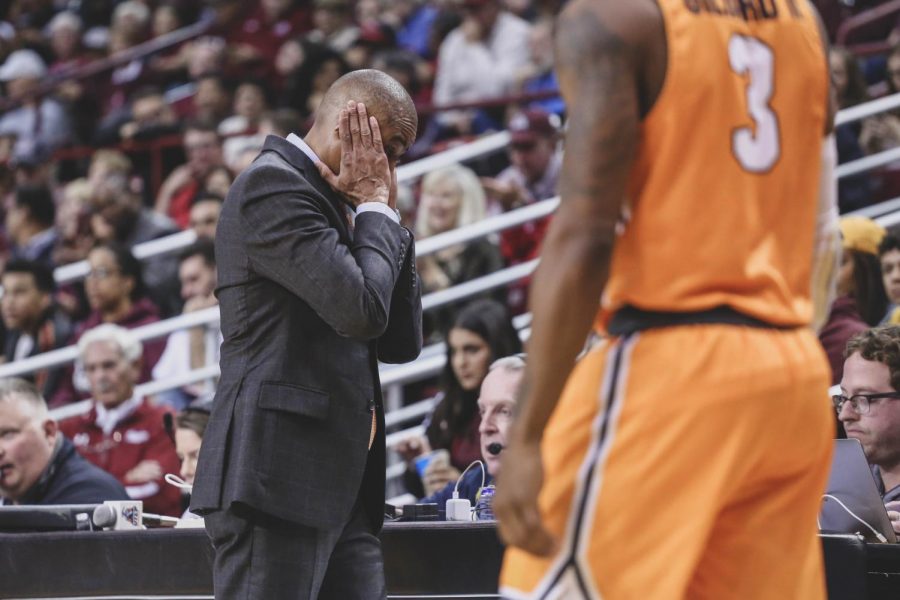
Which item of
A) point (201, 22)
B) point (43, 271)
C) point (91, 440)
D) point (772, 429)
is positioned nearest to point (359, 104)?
point (772, 429)

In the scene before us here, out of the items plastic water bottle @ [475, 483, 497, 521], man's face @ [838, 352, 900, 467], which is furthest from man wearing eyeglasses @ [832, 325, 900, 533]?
plastic water bottle @ [475, 483, 497, 521]

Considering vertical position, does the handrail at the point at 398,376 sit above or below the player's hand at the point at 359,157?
below

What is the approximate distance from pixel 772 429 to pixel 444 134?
7.47m

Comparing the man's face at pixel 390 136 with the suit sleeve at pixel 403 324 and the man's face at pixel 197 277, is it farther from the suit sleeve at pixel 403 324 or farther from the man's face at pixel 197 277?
the man's face at pixel 197 277

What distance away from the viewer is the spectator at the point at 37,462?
17.0ft

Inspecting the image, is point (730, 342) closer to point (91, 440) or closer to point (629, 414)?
point (629, 414)

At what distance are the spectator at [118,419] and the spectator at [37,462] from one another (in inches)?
35.3

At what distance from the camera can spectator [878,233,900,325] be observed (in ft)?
18.8

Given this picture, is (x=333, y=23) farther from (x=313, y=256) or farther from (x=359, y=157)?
(x=313, y=256)

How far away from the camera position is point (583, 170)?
206 cm

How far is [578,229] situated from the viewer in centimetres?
204

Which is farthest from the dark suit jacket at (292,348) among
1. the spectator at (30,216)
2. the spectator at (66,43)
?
the spectator at (66,43)

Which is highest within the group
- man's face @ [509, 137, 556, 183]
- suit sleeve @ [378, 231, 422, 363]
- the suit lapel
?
man's face @ [509, 137, 556, 183]

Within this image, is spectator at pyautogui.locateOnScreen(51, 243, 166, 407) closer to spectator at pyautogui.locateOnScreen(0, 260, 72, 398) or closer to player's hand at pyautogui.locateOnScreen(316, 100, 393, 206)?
spectator at pyautogui.locateOnScreen(0, 260, 72, 398)
